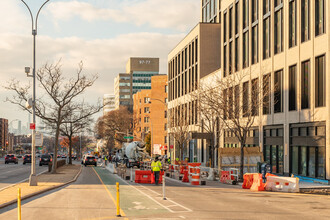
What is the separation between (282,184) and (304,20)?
13704 millimetres

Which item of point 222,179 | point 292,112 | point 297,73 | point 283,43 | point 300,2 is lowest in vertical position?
point 222,179

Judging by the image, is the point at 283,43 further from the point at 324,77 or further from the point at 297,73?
the point at 324,77

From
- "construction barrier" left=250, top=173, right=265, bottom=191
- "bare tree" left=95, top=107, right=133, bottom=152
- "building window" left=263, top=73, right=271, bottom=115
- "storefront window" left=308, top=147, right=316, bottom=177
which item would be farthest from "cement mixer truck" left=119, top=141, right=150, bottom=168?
"bare tree" left=95, top=107, right=133, bottom=152

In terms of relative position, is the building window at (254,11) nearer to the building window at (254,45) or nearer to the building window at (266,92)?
the building window at (254,45)

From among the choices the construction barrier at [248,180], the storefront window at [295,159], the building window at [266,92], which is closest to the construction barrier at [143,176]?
the construction barrier at [248,180]

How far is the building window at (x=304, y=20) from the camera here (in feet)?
111

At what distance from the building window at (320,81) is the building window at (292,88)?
3.42 meters

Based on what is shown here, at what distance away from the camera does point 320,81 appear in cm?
3183

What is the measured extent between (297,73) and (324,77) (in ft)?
13.1

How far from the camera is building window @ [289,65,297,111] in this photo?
117 feet

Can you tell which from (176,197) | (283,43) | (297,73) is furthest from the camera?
(283,43)

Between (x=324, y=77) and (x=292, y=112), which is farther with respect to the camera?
(x=292, y=112)

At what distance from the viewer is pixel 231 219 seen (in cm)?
1411

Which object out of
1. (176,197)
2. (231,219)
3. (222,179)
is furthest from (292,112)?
(231,219)
